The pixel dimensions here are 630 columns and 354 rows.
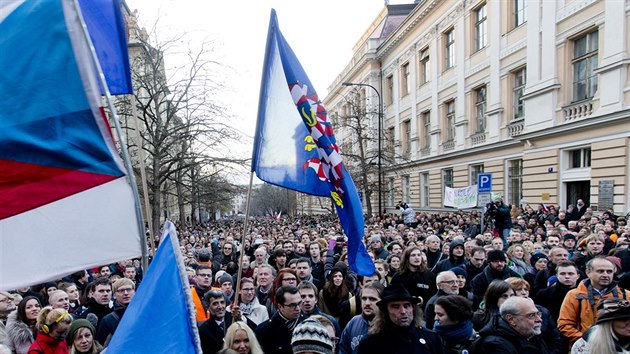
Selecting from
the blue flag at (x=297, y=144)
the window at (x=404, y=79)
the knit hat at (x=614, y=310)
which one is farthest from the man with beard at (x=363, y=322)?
the window at (x=404, y=79)

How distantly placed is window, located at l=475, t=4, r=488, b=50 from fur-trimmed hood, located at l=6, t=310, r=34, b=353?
26082 mm

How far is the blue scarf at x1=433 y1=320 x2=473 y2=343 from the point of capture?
389cm

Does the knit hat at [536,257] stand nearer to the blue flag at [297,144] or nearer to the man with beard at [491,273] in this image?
the man with beard at [491,273]

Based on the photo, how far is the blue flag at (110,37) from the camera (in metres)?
2.94

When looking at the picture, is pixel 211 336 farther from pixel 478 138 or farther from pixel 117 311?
pixel 478 138

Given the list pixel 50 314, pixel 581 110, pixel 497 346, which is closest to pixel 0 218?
pixel 50 314

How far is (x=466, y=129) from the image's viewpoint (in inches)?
1101

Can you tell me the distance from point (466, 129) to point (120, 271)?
23.5 metres

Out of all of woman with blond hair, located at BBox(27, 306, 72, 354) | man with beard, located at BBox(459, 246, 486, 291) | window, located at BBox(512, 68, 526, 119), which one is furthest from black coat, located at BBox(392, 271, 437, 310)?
window, located at BBox(512, 68, 526, 119)

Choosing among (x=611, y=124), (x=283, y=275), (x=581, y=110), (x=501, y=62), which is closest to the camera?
(x=283, y=275)

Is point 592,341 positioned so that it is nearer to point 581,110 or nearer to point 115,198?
point 115,198

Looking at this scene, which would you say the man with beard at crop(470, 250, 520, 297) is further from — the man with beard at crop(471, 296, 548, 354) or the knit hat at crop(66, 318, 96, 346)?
the knit hat at crop(66, 318, 96, 346)

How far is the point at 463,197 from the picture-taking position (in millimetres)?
16828

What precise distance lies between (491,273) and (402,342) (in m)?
2.88
